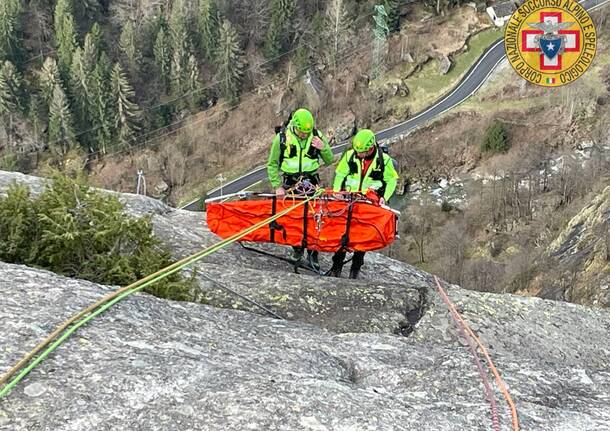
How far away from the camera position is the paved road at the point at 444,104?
60.1m

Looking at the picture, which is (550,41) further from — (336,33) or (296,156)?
(296,156)

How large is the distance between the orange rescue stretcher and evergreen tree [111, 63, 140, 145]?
60.9 meters

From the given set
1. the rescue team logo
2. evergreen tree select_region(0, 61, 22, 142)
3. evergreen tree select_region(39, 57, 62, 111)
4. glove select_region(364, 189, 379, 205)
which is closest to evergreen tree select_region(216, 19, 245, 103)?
evergreen tree select_region(39, 57, 62, 111)

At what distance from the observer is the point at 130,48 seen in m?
70.0

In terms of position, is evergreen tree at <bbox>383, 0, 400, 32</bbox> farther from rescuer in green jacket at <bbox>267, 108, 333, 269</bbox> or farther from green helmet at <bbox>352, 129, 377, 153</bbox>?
green helmet at <bbox>352, 129, 377, 153</bbox>

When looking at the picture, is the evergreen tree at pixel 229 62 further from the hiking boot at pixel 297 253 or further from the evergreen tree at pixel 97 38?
the hiking boot at pixel 297 253

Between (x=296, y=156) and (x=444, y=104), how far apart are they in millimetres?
54069

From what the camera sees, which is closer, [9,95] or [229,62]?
[9,95]

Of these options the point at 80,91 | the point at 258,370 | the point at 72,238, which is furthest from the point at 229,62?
the point at 258,370

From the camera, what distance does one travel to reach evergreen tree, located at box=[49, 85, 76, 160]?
64250 mm

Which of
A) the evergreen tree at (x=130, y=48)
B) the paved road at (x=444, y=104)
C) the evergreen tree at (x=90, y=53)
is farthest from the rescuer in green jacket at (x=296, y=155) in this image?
the evergreen tree at (x=130, y=48)

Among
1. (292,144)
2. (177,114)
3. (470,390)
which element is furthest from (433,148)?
(470,390)

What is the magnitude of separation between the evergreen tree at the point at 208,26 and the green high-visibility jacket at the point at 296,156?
65.2 m

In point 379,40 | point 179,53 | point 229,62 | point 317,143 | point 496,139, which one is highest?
point 379,40
